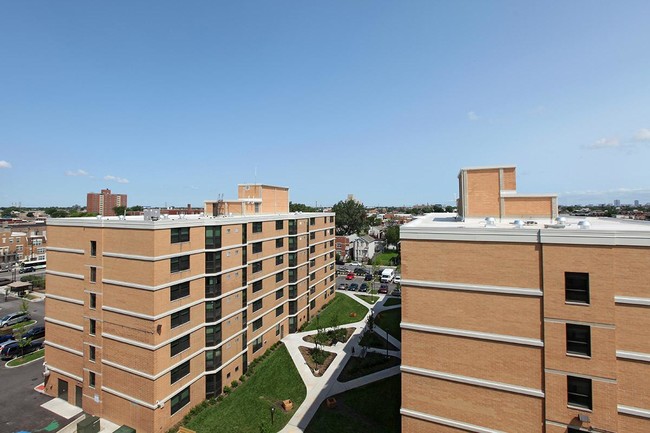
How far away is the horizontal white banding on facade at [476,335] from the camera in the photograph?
16.8 meters

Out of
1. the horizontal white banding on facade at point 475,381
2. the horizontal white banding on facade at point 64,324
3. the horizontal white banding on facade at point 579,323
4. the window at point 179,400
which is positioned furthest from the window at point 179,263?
the horizontal white banding on facade at point 579,323

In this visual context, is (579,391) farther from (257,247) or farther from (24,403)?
(24,403)

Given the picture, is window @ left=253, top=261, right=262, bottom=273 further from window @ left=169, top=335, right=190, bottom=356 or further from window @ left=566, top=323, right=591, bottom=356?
window @ left=566, top=323, right=591, bottom=356

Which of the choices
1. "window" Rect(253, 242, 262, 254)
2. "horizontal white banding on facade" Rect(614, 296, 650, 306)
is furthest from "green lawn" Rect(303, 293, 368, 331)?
"horizontal white banding on facade" Rect(614, 296, 650, 306)

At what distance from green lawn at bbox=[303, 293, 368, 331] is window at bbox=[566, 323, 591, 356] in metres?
32.9

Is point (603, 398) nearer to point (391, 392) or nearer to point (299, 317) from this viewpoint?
point (391, 392)

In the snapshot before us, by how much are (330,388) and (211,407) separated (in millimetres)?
11962

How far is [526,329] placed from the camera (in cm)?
1691

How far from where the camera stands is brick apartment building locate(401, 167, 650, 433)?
15.4 meters

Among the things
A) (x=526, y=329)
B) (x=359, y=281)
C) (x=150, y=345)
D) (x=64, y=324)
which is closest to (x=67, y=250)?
(x=64, y=324)

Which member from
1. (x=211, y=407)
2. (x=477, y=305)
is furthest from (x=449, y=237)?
(x=211, y=407)

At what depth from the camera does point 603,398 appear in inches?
608

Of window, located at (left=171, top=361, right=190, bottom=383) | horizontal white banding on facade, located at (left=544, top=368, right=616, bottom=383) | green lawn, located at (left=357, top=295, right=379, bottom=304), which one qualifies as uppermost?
horizontal white banding on facade, located at (left=544, top=368, right=616, bottom=383)

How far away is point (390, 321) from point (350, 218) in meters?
74.5
